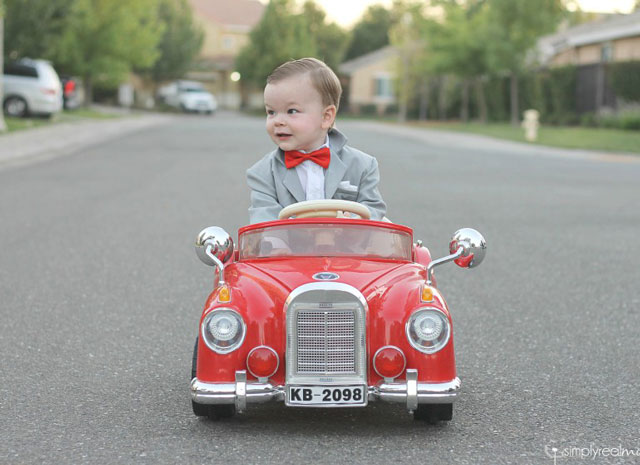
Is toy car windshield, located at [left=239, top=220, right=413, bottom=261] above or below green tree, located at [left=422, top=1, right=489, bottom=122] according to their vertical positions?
below

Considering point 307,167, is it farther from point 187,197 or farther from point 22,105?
point 22,105

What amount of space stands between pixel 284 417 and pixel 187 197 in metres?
8.54

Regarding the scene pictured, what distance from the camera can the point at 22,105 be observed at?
28328mm

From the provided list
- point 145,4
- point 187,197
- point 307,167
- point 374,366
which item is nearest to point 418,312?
point 374,366

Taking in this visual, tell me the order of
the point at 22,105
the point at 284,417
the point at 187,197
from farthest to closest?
the point at 22,105, the point at 187,197, the point at 284,417

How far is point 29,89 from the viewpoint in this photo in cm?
2786

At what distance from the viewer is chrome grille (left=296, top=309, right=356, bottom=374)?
11.7 ft

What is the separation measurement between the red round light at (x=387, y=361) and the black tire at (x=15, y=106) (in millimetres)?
26575

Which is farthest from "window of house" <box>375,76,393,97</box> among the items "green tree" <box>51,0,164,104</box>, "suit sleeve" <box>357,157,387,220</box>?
"suit sleeve" <box>357,157,387,220</box>

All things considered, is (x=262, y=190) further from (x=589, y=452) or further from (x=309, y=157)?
(x=589, y=452)

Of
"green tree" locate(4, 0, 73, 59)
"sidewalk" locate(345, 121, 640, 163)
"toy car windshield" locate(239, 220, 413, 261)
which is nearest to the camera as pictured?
"toy car windshield" locate(239, 220, 413, 261)

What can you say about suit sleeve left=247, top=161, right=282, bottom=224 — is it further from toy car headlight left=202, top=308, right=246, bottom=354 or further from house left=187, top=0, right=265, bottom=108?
house left=187, top=0, right=265, bottom=108

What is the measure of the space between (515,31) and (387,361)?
127ft

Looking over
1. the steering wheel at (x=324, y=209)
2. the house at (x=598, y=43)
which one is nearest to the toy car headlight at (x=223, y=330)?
the steering wheel at (x=324, y=209)
